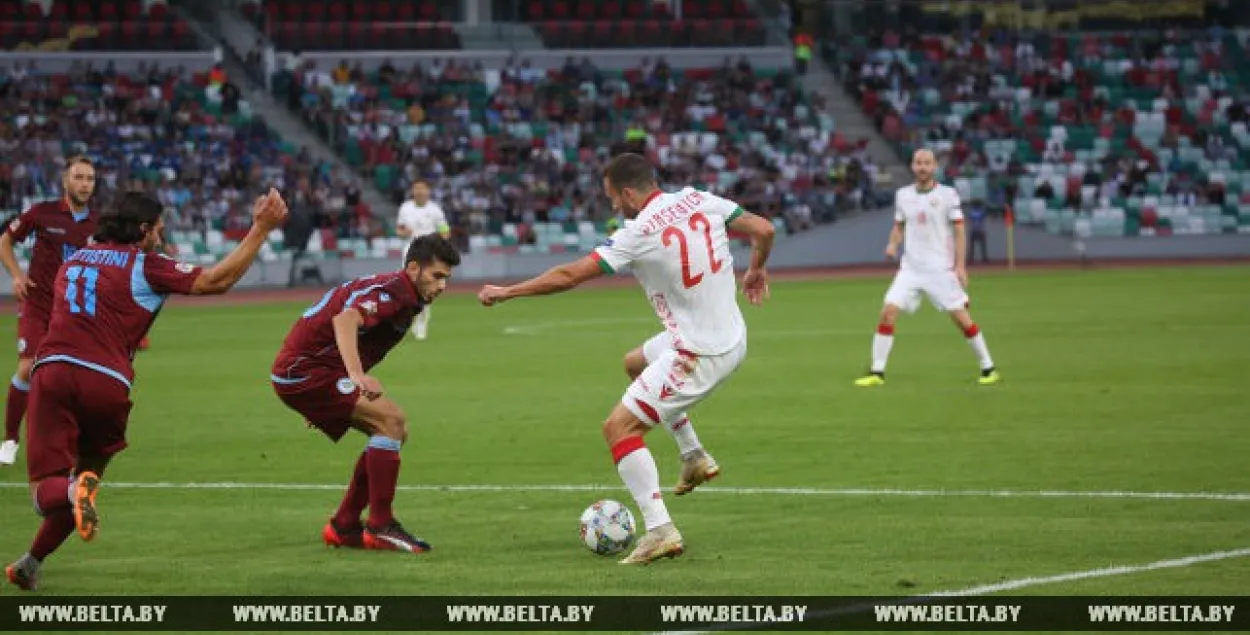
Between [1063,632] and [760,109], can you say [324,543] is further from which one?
[760,109]

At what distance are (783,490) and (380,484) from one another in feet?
10.7

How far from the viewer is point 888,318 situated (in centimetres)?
2028

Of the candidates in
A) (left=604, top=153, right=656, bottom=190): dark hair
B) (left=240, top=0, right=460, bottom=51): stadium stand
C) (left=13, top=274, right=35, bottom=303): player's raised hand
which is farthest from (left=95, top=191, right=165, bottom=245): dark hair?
(left=240, top=0, right=460, bottom=51): stadium stand

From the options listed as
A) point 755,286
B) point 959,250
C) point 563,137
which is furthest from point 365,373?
point 563,137

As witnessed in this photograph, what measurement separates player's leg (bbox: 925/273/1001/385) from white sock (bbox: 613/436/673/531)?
1048cm

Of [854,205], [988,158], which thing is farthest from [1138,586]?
[988,158]

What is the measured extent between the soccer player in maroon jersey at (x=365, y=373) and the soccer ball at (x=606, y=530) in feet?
3.06

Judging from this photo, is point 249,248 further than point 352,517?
No

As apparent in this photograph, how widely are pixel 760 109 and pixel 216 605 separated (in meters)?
46.9

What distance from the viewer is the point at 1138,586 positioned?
9109mm

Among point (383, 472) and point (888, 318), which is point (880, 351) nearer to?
point (888, 318)

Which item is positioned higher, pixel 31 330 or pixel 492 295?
pixel 492 295

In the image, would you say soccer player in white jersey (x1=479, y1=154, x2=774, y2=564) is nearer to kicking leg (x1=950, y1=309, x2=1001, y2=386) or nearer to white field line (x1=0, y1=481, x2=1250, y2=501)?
white field line (x1=0, y1=481, x2=1250, y2=501)

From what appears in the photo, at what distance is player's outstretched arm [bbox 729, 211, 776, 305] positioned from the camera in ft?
37.0
